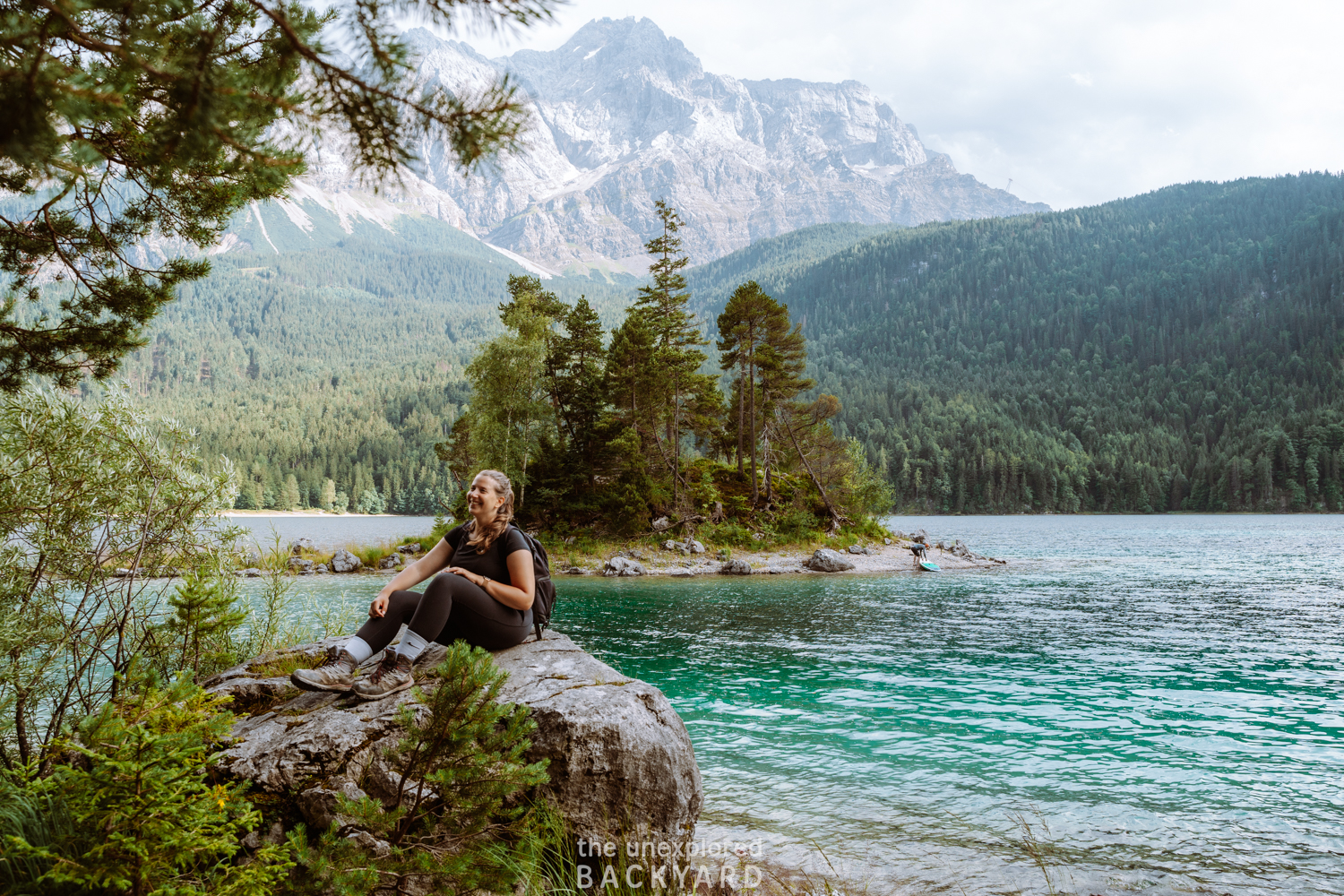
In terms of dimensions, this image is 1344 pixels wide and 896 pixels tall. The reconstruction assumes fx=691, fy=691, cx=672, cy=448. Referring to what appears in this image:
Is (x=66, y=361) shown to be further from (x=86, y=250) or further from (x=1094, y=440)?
(x=1094, y=440)

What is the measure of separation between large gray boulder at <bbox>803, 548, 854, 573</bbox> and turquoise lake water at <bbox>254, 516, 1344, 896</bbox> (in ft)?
30.4

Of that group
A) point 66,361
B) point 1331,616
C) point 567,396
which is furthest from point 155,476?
point 567,396

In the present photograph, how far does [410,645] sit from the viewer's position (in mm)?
5059

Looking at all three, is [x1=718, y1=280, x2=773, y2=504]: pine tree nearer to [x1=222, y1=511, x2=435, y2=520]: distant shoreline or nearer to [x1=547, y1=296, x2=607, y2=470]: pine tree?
[x1=547, y1=296, x2=607, y2=470]: pine tree

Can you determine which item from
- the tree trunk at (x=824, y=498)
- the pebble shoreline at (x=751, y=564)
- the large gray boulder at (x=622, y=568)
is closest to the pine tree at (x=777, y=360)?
the tree trunk at (x=824, y=498)

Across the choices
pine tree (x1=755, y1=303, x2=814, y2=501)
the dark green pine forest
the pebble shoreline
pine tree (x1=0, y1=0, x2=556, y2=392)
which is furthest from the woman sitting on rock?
the dark green pine forest

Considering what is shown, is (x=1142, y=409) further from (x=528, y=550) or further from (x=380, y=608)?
(x=380, y=608)

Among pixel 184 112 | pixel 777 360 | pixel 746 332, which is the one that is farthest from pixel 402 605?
pixel 746 332

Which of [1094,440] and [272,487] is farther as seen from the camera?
[1094,440]

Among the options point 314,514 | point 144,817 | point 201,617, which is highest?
point 201,617

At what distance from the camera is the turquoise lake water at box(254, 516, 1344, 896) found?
19.4 feet

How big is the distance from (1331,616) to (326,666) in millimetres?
26097

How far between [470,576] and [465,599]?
0.21 meters

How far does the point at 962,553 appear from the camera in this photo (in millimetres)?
40500
